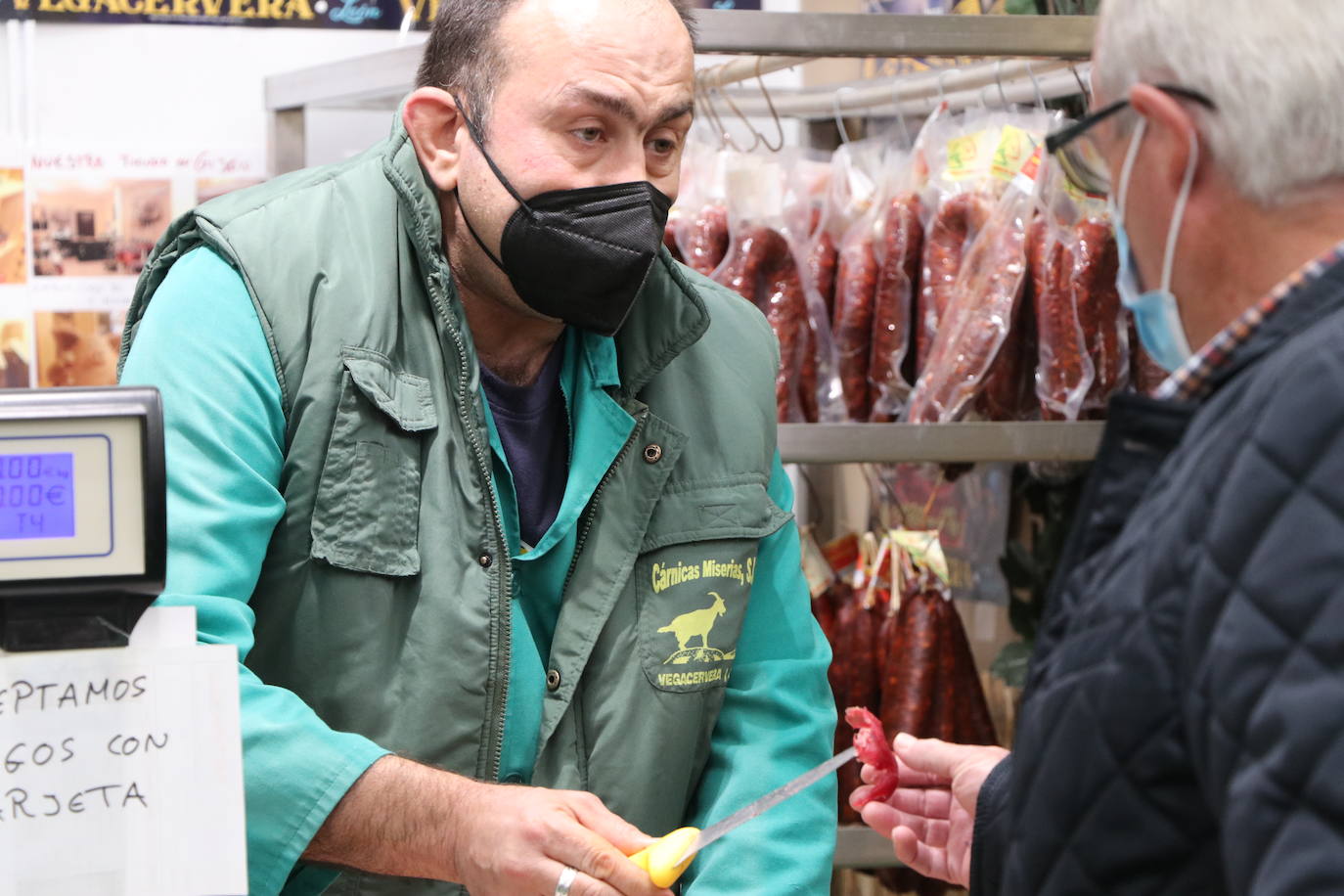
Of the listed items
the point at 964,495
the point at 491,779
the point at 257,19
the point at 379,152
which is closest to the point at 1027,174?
the point at 964,495

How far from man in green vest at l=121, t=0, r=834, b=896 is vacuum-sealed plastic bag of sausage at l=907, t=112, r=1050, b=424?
1.59ft

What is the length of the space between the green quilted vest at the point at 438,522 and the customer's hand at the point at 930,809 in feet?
0.99

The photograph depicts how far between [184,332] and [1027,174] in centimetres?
141

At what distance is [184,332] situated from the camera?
1.42 m

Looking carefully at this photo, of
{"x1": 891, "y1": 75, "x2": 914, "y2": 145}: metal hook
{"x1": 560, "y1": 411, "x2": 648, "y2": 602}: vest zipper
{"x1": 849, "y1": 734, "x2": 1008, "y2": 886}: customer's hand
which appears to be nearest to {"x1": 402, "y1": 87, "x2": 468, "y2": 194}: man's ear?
{"x1": 560, "y1": 411, "x2": 648, "y2": 602}: vest zipper

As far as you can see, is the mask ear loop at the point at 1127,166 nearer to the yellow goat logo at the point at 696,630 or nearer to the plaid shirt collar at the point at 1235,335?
the plaid shirt collar at the point at 1235,335

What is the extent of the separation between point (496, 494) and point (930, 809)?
568 millimetres

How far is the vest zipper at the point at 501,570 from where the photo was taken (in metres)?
1.53

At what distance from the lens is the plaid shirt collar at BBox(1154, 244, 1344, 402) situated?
853 millimetres

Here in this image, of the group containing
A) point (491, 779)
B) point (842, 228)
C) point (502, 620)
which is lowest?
point (491, 779)

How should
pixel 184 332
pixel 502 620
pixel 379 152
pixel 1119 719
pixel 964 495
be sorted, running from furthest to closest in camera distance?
pixel 964 495
pixel 379 152
pixel 502 620
pixel 184 332
pixel 1119 719

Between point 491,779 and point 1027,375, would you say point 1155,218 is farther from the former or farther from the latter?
point 1027,375

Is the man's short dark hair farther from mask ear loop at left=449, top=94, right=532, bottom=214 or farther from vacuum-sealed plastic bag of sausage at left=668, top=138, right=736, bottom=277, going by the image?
vacuum-sealed plastic bag of sausage at left=668, top=138, right=736, bottom=277

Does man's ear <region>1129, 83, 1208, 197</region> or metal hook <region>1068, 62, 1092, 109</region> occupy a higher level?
metal hook <region>1068, 62, 1092, 109</region>
